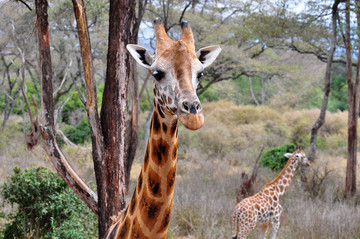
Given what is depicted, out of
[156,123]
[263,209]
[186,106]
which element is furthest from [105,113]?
[263,209]

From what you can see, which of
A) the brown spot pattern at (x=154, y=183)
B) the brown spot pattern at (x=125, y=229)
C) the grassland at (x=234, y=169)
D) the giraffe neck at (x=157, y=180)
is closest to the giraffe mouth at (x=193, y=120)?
the giraffe neck at (x=157, y=180)

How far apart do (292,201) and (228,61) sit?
5991 millimetres

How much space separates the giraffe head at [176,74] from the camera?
4.87 feet

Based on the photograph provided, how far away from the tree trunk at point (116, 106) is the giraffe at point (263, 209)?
1.96 metres

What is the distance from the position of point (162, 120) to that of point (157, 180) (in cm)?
34

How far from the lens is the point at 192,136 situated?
576 inches

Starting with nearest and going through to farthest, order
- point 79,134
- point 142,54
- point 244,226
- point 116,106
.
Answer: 1. point 142,54
2. point 116,106
3. point 244,226
4. point 79,134

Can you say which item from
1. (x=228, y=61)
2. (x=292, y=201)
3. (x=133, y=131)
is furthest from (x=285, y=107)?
(x=133, y=131)

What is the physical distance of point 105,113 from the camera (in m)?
3.21

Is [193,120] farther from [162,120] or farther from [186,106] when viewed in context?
[162,120]

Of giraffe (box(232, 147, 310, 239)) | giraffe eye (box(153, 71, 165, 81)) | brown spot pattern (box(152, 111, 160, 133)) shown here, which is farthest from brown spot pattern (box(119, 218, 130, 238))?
giraffe (box(232, 147, 310, 239))

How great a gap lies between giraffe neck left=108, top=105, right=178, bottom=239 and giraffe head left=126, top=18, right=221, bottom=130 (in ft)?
0.31

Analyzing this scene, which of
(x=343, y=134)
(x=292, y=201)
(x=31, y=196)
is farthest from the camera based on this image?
(x=343, y=134)

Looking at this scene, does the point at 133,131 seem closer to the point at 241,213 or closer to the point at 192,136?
the point at 241,213
